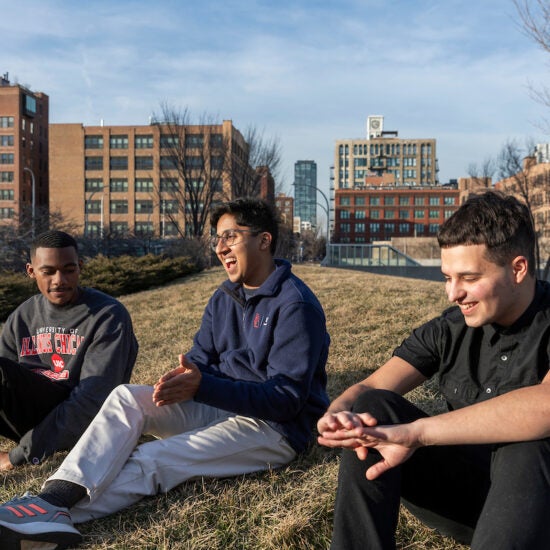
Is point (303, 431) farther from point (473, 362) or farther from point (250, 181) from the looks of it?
point (250, 181)

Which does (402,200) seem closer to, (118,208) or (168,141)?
(118,208)

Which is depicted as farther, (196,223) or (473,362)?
(196,223)

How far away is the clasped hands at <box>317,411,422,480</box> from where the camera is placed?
Answer: 213cm

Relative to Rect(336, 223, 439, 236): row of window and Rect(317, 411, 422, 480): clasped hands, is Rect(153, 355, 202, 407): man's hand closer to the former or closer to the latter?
Rect(317, 411, 422, 480): clasped hands

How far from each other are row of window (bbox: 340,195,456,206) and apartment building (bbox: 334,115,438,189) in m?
30.4

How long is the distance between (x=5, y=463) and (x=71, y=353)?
2.38 ft

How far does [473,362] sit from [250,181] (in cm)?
3048

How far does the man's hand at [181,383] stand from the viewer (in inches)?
115

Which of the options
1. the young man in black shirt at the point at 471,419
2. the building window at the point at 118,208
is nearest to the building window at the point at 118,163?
the building window at the point at 118,208

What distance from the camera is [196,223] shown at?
33.4 m

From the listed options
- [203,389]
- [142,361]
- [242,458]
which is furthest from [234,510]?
[142,361]

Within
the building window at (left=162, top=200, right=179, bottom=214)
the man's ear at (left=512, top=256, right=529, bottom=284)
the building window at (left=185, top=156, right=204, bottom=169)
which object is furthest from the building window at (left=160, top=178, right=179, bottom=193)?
the man's ear at (left=512, top=256, right=529, bottom=284)

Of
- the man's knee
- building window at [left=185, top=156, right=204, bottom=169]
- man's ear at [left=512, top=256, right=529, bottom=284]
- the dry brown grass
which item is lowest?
the dry brown grass

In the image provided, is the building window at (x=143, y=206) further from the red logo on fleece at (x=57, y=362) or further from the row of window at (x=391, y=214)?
the red logo on fleece at (x=57, y=362)
